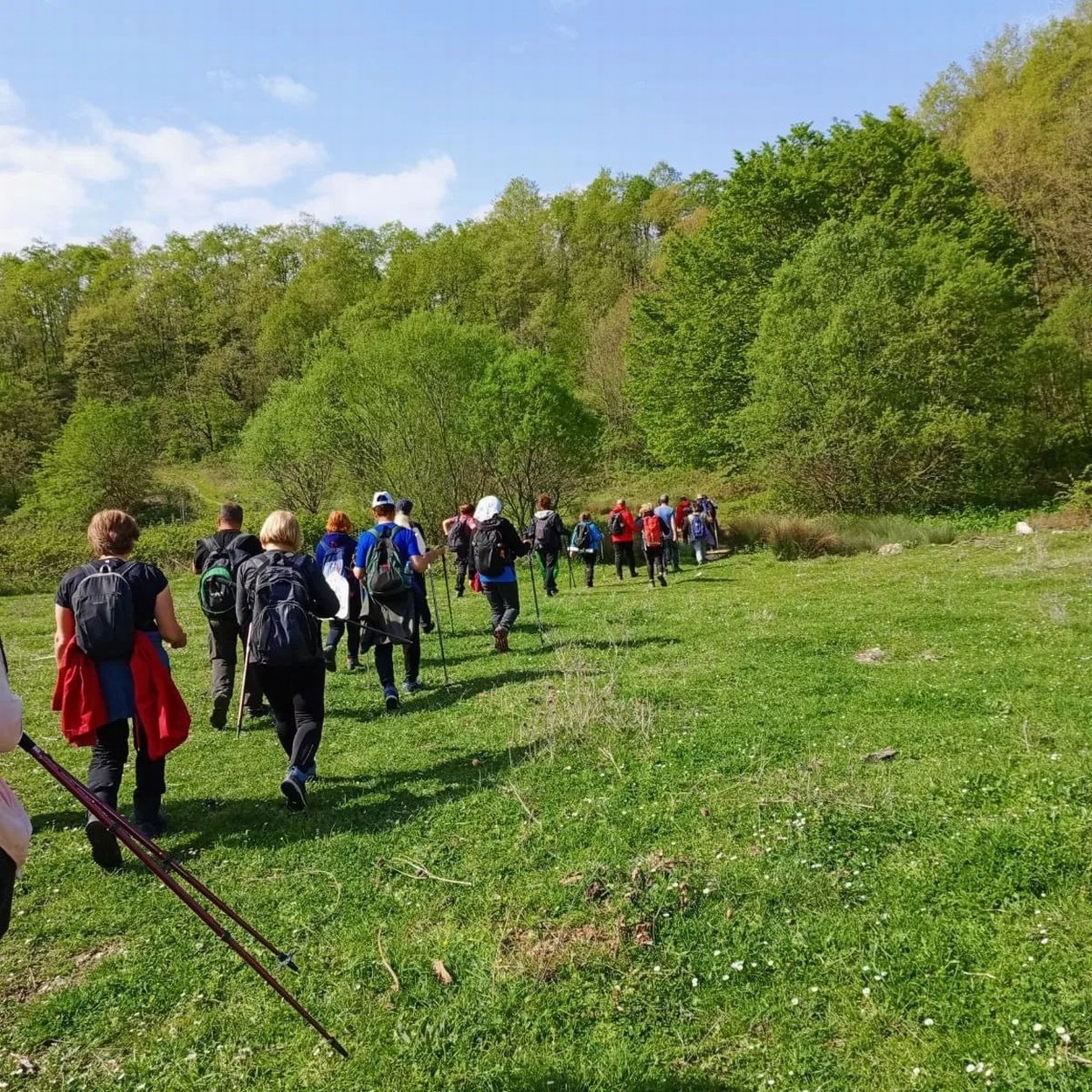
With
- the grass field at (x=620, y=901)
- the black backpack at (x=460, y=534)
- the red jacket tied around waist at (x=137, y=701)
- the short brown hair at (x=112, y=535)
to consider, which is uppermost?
the short brown hair at (x=112, y=535)

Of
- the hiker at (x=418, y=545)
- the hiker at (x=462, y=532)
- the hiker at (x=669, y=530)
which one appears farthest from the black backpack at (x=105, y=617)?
the hiker at (x=669, y=530)

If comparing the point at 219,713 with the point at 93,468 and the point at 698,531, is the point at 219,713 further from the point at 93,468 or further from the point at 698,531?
the point at 93,468

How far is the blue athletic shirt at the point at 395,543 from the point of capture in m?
8.64

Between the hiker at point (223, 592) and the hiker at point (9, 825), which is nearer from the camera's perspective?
the hiker at point (9, 825)

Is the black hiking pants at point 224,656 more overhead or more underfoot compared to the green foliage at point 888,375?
more underfoot

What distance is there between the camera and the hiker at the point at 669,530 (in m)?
18.8

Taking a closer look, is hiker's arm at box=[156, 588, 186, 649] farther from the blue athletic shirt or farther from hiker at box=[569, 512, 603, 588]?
hiker at box=[569, 512, 603, 588]

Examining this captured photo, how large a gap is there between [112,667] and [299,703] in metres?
1.36

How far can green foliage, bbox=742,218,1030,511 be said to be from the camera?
25.9m

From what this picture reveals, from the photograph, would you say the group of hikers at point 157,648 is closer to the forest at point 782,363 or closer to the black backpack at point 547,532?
the black backpack at point 547,532

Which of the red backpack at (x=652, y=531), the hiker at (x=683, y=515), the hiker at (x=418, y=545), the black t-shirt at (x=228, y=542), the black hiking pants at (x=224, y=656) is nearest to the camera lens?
the black t-shirt at (x=228, y=542)

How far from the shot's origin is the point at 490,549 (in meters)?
10.2

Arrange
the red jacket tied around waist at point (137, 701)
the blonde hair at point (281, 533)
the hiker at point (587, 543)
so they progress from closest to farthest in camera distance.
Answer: the red jacket tied around waist at point (137, 701) → the blonde hair at point (281, 533) → the hiker at point (587, 543)

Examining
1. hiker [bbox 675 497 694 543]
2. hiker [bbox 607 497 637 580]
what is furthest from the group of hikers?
hiker [bbox 675 497 694 543]
